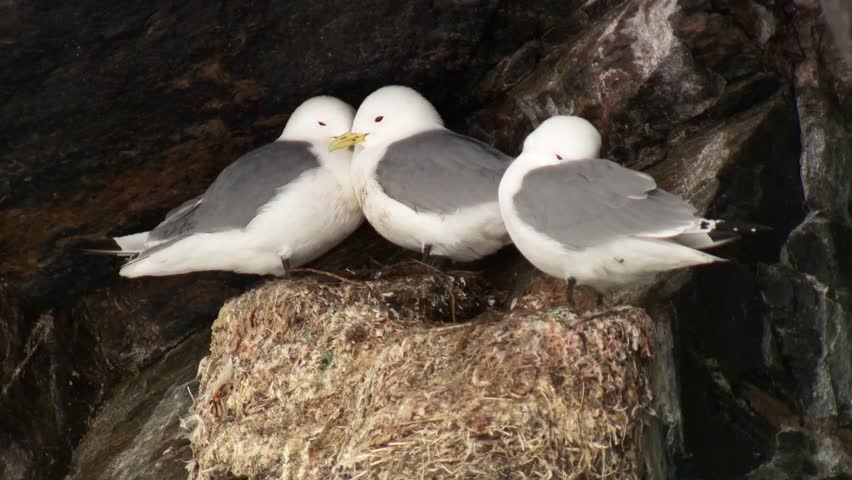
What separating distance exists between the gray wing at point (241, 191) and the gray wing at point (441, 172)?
0.42m

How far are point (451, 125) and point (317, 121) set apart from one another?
87cm

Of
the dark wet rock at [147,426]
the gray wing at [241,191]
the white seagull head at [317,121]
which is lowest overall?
the dark wet rock at [147,426]

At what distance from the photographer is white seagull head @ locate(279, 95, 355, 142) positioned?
579cm

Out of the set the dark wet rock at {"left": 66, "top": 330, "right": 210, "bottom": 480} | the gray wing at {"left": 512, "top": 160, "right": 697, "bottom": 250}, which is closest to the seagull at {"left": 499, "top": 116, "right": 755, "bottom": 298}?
the gray wing at {"left": 512, "top": 160, "right": 697, "bottom": 250}

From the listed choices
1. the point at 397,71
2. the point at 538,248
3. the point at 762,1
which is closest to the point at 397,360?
the point at 538,248

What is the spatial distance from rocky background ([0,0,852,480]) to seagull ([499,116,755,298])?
34cm

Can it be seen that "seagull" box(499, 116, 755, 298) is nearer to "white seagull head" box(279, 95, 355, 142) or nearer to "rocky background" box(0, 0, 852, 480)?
"rocky background" box(0, 0, 852, 480)

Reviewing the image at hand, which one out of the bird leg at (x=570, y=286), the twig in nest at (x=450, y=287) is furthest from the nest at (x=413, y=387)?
the bird leg at (x=570, y=286)

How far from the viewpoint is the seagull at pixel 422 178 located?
212 inches

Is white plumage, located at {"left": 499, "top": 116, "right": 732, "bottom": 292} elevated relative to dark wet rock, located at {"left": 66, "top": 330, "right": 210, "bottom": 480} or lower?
elevated

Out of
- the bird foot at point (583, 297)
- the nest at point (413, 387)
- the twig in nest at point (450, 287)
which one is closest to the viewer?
the nest at point (413, 387)

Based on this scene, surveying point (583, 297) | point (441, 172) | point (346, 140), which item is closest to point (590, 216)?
point (583, 297)

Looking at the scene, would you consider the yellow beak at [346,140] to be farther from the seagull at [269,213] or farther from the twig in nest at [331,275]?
the twig in nest at [331,275]

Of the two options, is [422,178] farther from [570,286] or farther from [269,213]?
[570,286]
